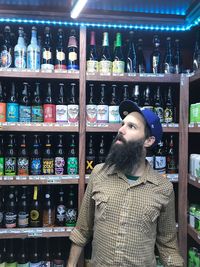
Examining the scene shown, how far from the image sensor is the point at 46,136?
226 centimetres

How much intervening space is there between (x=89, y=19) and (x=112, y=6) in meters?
0.19

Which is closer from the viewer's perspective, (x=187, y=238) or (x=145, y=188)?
(x=145, y=188)

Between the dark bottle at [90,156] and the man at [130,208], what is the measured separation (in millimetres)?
494

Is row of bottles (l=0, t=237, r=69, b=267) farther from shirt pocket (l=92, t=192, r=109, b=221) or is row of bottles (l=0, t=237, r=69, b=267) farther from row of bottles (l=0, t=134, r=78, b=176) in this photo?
shirt pocket (l=92, t=192, r=109, b=221)

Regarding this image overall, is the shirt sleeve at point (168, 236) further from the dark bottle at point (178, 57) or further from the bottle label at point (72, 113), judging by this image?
the dark bottle at point (178, 57)

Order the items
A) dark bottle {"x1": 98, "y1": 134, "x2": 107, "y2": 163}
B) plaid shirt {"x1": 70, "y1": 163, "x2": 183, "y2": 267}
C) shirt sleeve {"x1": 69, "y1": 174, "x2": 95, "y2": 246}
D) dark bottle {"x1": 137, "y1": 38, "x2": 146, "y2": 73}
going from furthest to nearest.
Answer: dark bottle {"x1": 137, "y1": 38, "x2": 146, "y2": 73} → dark bottle {"x1": 98, "y1": 134, "x2": 107, "y2": 163} → shirt sleeve {"x1": 69, "y1": 174, "x2": 95, "y2": 246} → plaid shirt {"x1": 70, "y1": 163, "x2": 183, "y2": 267}

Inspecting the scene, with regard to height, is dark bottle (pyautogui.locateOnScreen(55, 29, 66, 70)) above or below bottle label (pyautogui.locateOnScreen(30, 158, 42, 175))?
above

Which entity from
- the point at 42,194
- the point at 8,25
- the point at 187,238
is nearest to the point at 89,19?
the point at 8,25

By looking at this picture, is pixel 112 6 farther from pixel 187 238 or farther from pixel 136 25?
pixel 187 238

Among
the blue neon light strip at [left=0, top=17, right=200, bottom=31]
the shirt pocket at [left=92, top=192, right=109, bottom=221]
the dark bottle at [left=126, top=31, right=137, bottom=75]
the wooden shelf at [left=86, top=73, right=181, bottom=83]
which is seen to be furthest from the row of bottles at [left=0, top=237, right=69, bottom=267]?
the blue neon light strip at [left=0, top=17, right=200, bottom=31]

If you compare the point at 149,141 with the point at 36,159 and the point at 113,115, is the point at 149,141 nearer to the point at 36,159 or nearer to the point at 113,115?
the point at 113,115

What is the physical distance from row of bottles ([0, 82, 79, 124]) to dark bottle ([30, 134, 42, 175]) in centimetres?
23

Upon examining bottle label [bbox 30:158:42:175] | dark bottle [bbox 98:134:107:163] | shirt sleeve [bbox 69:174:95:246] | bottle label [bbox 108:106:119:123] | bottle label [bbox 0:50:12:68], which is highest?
bottle label [bbox 0:50:12:68]

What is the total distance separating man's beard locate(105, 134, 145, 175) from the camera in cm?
156
